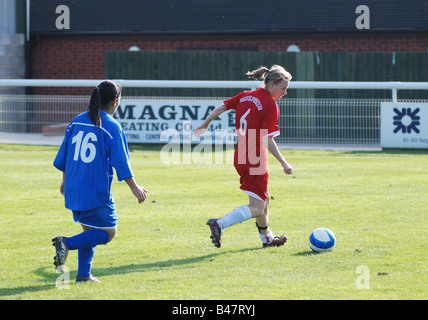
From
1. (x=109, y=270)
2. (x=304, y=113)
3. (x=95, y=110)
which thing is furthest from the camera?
(x=304, y=113)

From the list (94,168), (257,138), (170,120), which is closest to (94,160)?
(94,168)

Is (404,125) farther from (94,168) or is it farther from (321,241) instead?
(94,168)

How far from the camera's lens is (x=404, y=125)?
661 inches

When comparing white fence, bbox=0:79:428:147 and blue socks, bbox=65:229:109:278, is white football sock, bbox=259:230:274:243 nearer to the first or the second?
blue socks, bbox=65:229:109:278

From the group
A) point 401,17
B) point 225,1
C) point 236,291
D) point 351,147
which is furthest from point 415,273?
point 225,1

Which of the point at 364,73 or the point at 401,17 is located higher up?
the point at 401,17

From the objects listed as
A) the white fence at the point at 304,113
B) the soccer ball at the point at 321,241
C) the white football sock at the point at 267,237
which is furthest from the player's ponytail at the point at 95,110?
the white fence at the point at 304,113

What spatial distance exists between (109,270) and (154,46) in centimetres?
1814

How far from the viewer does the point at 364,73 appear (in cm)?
1972

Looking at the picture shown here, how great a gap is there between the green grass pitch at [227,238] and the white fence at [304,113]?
11.7 feet

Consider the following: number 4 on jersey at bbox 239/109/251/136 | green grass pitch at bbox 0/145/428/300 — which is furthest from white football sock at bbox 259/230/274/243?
number 4 on jersey at bbox 239/109/251/136

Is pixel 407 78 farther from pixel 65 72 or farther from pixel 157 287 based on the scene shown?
pixel 157 287
